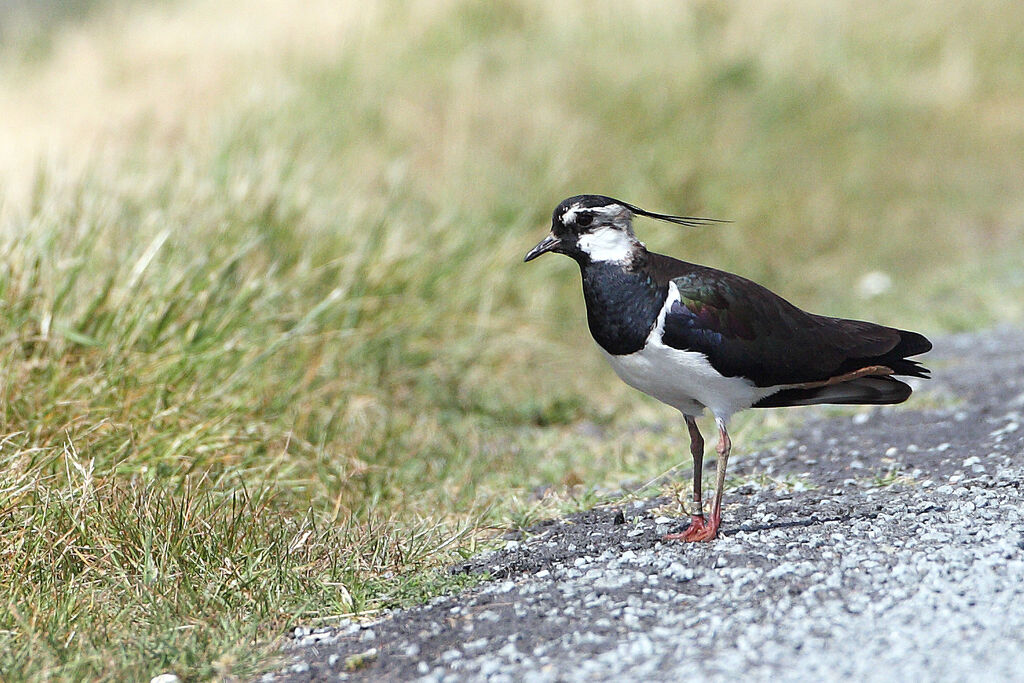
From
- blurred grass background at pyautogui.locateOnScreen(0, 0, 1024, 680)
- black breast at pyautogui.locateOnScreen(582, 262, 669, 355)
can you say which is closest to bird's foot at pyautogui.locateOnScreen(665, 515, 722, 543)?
black breast at pyautogui.locateOnScreen(582, 262, 669, 355)

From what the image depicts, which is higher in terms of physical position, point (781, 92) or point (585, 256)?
point (781, 92)

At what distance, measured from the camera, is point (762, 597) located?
3.35m

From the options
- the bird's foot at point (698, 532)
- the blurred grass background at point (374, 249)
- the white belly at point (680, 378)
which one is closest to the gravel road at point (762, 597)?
the bird's foot at point (698, 532)

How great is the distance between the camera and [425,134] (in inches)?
348

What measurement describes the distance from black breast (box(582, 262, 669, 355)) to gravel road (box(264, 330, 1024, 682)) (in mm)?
680

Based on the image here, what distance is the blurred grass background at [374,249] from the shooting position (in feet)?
12.8

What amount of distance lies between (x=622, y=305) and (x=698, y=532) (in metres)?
0.78

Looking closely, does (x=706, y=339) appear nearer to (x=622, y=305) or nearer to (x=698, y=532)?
(x=622, y=305)

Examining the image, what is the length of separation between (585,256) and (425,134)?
5.04m

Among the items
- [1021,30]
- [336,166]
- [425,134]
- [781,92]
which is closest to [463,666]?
[336,166]

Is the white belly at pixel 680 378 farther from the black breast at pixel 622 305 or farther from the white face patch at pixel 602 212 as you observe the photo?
the white face patch at pixel 602 212

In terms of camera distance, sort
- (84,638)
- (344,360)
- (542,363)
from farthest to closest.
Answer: (542,363), (344,360), (84,638)

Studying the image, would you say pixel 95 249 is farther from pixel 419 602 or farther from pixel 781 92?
pixel 781 92

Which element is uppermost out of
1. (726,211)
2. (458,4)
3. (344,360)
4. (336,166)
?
(458,4)
